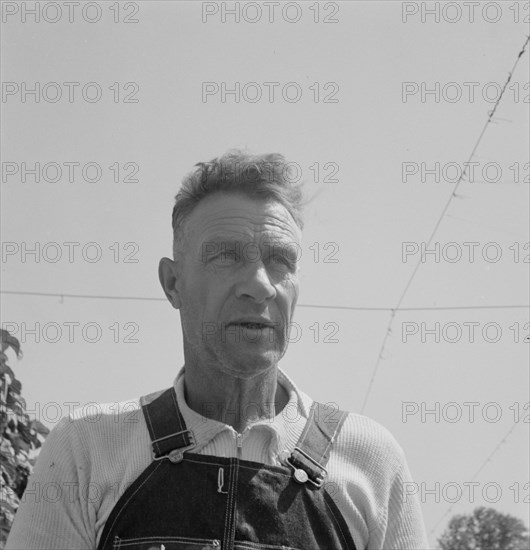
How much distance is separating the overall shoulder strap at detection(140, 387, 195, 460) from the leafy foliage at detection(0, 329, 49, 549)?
3.46 ft

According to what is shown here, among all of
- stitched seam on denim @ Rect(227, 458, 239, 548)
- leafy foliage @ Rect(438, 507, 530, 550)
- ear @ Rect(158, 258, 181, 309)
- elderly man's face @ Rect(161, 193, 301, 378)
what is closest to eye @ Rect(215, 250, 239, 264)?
elderly man's face @ Rect(161, 193, 301, 378)

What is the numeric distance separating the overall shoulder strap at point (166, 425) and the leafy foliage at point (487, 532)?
319 cm

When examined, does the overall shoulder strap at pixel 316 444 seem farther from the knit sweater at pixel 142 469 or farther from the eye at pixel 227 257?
the eye at pixel 227 257

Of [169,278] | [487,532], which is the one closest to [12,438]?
[169,278]

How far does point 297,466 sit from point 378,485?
0.20 m

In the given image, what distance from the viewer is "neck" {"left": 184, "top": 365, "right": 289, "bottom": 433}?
225cm

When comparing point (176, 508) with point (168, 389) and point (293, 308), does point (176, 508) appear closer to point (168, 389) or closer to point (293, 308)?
point (168, 389)

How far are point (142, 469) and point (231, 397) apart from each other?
266 mm

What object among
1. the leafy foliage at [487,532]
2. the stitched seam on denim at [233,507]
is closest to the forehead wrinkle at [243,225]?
the stitched seam on denim at [233,507]

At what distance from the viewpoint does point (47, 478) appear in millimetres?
2156

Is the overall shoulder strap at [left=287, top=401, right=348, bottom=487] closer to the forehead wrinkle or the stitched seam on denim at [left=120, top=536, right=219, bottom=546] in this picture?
the stitched seam on denim at [left=120, top=536, right=219, bottom=546]

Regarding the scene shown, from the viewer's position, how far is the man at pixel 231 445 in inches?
82.6

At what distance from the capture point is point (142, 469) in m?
2.15

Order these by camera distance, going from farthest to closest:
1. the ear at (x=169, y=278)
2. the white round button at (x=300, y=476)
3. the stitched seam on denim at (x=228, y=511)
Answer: the ear at (x=169, y=278) < the white round button at (x=300, y=476) < the stitched seam on denim at (x=228, y=511)
